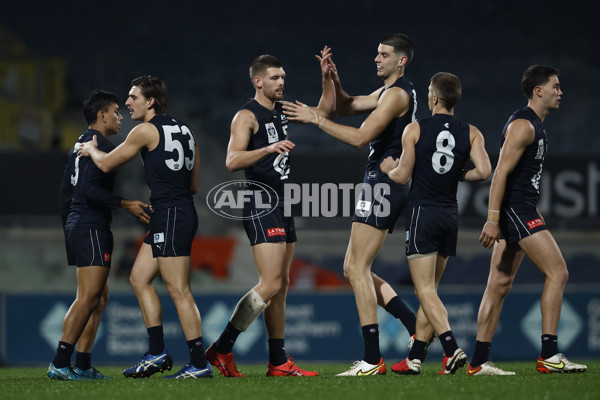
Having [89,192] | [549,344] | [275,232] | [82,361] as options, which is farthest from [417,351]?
[89,192]

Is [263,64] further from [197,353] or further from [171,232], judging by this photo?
[197,353]

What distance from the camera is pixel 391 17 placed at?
20.2 metres

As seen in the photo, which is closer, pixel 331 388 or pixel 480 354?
pixel 331 388

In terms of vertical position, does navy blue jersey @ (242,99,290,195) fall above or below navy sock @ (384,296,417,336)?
above

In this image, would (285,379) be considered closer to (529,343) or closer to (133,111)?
(133,111)

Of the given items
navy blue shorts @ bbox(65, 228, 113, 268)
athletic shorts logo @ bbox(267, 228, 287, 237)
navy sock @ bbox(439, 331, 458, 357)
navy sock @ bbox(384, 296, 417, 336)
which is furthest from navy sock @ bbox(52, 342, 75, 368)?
navy sock @ bbox(439, 331, 458, 357)

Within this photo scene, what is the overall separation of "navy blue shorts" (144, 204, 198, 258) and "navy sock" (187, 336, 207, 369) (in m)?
0.59

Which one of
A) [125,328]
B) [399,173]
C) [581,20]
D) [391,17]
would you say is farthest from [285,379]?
[581,20]

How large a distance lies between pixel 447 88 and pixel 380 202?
0.91 m

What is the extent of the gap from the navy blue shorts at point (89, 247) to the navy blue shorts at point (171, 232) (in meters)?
0.47

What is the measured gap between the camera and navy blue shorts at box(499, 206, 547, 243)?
5910 mm

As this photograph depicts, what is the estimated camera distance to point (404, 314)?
6.24 m

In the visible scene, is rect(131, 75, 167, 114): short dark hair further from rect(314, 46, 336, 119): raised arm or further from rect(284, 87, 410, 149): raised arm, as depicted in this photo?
rect(314, 46, 336, 119): raised arm

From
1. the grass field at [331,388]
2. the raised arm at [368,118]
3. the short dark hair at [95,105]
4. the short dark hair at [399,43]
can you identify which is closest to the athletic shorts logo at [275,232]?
the raised arm at [368,118]
